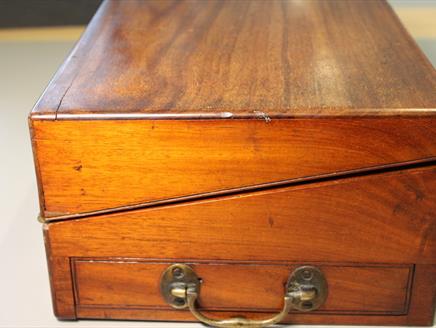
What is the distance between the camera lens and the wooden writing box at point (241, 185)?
849 mm

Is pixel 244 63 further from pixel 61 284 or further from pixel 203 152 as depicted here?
pixel 61 284

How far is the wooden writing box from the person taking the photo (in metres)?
0.85

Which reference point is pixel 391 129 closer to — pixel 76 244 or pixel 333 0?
pixel 76 244

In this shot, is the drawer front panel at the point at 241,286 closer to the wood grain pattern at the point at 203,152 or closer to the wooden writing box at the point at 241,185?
the wooden writing box at the point at 241,185

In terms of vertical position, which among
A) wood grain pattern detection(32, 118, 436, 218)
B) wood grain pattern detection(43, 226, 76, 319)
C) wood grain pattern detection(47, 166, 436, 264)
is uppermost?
wood grain pattern detection(32, 118, 436, 218)

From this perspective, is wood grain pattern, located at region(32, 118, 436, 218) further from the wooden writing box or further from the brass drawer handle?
the brass drawer handle

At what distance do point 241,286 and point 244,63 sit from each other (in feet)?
0.92

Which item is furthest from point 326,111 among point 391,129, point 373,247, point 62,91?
point 62,91

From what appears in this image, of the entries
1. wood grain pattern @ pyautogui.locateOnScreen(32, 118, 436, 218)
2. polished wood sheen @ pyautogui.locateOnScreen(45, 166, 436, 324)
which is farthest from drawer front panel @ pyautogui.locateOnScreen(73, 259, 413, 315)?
wood grain pattern @ pyautogui.locateOnScreen(32, 118, 436, 218)

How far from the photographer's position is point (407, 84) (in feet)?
2.99

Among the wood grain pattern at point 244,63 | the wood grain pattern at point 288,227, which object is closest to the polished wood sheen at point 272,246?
the wood grain pattern at point 288,227

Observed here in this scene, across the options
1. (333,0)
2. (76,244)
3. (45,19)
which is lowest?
(45,19)

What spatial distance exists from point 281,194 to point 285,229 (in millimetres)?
49

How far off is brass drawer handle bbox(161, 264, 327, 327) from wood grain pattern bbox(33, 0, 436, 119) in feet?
0.67
